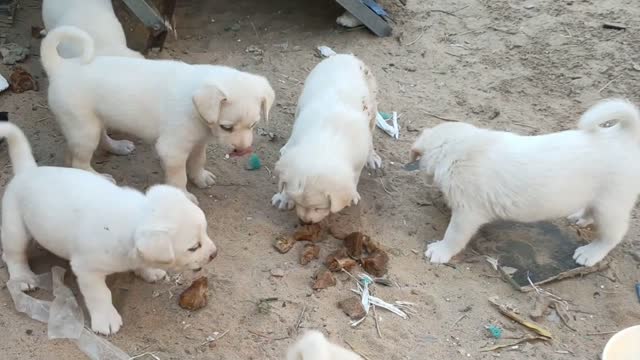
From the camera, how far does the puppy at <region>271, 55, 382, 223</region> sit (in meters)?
4.38

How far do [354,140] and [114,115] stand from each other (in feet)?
5.12

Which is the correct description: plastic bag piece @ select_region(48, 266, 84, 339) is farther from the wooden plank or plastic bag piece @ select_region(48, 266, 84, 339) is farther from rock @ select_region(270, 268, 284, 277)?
the wooden plank

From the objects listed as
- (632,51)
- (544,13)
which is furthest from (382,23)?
(632,51)

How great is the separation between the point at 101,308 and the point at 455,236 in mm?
2245

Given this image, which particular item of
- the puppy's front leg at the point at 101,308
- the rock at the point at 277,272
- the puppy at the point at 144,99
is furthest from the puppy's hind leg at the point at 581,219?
the puppy's front leg at the point at 101,308

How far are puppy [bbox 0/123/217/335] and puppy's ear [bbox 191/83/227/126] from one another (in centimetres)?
71

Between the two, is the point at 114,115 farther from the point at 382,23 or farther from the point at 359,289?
the point at 382,23

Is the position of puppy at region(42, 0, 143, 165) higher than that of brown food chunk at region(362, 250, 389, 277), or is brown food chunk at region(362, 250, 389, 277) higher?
puppy at region(42, 0, 143, 165)

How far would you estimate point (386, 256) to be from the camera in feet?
15.5

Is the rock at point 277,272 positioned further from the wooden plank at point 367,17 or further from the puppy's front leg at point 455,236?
the wooden plank at point 367,17

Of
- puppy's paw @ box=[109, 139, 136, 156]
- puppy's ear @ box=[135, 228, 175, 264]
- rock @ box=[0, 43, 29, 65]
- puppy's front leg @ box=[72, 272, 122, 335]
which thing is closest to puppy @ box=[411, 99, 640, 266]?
puppy's ear @ box=[135, 228, 175, 264]

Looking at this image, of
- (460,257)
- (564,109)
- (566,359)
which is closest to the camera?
(566,359)

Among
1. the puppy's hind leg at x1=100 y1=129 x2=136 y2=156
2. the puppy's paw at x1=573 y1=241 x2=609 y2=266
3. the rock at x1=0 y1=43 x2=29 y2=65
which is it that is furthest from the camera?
the rock at x1=0 y1=43 x2=29 y2=65

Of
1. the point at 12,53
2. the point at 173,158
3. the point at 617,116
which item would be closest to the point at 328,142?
the point at 173,158
